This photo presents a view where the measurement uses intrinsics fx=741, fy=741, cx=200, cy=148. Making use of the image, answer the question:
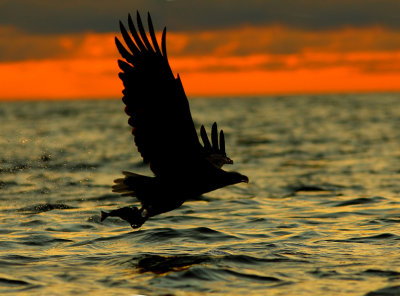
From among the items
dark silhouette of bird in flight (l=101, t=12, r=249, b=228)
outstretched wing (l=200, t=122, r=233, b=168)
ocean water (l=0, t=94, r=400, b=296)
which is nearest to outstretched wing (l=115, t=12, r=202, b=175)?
dark silhouette of bird in flight (l=101, t=12, r=249, b=228)

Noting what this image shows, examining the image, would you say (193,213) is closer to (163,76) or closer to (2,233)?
(2,233)

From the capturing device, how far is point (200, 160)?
8453mm

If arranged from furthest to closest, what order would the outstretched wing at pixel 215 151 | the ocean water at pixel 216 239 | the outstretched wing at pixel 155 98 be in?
the outstretched wing at pixel 215 151
the outstretched wing at pixel 155 98
the ocean water at pixel 216 239

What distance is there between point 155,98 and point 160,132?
1.34ft

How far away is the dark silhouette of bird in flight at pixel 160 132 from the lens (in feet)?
26.5

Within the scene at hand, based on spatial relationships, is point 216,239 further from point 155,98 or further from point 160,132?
point 155,98

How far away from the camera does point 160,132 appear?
8.34 m

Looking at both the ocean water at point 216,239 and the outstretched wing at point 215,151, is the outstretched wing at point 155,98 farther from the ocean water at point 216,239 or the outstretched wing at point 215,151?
the ocean water at point 216,239

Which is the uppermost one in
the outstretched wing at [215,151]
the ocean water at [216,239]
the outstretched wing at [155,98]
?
the outstretched wing at [155,98]

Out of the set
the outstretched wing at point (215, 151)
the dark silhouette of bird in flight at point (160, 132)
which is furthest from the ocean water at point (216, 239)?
the outstretched wing at point (215, 151)

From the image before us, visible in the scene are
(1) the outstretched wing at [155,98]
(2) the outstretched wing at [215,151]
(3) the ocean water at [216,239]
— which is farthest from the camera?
(2) the outstretched wing at [215,151]

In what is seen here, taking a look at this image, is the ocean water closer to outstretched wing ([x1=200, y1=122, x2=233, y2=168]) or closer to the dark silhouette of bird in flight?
the dark silhouette of bird in flight

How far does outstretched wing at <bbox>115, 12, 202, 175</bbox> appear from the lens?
26.3ft

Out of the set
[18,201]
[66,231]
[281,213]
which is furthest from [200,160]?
[18,201]
